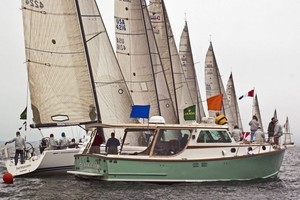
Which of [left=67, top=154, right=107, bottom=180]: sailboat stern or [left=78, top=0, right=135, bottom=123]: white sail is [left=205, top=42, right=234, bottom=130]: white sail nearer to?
[left=78, top=0, right=135, bottom=123]: white sail

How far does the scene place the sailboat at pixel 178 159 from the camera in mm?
21969

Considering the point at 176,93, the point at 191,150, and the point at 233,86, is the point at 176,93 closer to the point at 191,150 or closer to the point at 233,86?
the point at 191,150

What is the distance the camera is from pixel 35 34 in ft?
83.8

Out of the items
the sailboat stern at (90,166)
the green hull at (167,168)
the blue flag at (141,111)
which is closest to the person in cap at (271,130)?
the green hull at (167,168)

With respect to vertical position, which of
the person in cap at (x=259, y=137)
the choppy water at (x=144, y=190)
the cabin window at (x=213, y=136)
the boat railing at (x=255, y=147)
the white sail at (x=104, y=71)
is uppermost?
the white sail at (x=104, y=71)

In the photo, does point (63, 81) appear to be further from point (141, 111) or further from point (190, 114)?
point (190, 114)

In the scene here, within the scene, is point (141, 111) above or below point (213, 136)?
above

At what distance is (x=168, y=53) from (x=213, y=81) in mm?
15381

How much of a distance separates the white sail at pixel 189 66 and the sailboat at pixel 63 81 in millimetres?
17158

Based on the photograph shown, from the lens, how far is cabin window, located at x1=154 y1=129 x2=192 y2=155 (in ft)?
74.2

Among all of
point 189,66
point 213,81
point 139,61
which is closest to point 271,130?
point 139,61

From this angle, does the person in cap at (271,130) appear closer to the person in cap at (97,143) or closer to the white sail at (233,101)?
the person in cap at (97,143)

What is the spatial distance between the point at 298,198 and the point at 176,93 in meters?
18.7

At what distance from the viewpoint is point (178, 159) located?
73.4ft
